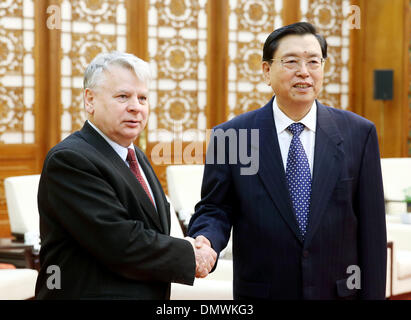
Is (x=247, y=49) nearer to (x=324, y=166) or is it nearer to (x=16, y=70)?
(x=16, y=70)

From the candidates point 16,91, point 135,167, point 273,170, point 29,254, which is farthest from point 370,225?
point 16,91

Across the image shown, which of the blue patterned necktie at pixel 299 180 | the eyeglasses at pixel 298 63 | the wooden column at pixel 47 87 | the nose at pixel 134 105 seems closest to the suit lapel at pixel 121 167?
the nose at pixel 134 105

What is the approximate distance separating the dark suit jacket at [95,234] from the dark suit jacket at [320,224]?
0.96ft

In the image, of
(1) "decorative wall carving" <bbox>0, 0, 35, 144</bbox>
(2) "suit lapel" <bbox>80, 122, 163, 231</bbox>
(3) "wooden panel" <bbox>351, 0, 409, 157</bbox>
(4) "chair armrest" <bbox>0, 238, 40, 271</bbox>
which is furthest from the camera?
(3) "wooden panel" <bbox>351, 0, 409, 157</bbox>

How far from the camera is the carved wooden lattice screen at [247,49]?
694 centimetres

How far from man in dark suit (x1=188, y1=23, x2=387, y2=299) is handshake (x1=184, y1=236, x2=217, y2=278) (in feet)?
0.09

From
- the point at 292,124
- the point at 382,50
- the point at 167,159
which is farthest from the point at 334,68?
the point at 292,124

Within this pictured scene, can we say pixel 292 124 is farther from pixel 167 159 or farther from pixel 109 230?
pixel 167 159

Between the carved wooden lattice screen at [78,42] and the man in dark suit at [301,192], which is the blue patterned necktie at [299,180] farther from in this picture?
Result: the carved wooden lattice screen at [78,42]

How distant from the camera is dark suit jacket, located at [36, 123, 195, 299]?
1589 millimetres

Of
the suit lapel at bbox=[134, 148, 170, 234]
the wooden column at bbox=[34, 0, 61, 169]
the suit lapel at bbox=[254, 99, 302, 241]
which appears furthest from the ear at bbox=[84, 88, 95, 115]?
the wooden column at bbox=[34, 0, 61, 169]

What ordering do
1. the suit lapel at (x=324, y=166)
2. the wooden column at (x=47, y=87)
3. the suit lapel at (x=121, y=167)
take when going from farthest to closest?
1. the wooden column at (x=47, y=87)
2. the suit lapel at (x=324, y=166)
3. the suit lapel at (x=121, y=167)

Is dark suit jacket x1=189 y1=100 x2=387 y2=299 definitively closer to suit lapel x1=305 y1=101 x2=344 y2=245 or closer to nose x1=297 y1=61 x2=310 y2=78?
suit lapel x1=305 y1=101 x2=344 y2=245

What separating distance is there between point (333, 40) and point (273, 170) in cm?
582
